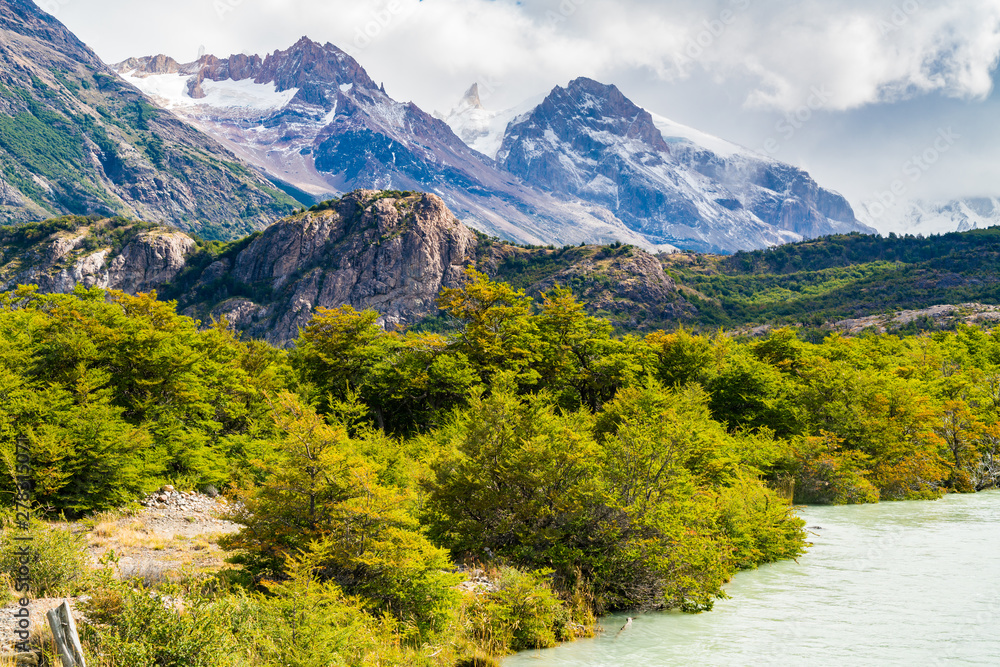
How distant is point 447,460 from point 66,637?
11284mm

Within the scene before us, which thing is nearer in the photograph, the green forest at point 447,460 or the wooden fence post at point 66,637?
the wooden fence post at point 66,637

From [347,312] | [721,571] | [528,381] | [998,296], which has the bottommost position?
[721,571]

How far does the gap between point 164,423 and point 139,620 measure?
1882 cm

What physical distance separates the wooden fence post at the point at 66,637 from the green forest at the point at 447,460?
0.54 meters

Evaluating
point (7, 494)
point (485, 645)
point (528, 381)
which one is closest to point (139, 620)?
point (485, 645)

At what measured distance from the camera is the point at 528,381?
32.5 meters

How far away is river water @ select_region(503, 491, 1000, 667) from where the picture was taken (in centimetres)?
1256

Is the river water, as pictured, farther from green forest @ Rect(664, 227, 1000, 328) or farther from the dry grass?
green forest @ Rect(664, 227, 1000, 328)

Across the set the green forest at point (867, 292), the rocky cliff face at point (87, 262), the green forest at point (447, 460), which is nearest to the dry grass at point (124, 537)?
the green forest at point (447, 460)

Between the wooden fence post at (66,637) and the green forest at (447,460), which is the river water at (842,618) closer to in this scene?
the green forest at (447,460)

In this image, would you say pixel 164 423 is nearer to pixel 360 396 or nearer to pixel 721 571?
pixel 360 396

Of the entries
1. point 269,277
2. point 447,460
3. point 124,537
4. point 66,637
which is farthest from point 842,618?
point 269,277

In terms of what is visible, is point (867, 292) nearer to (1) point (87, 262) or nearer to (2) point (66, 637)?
(2) point (66, 637)

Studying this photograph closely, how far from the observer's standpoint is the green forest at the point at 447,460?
11992 millimetres
